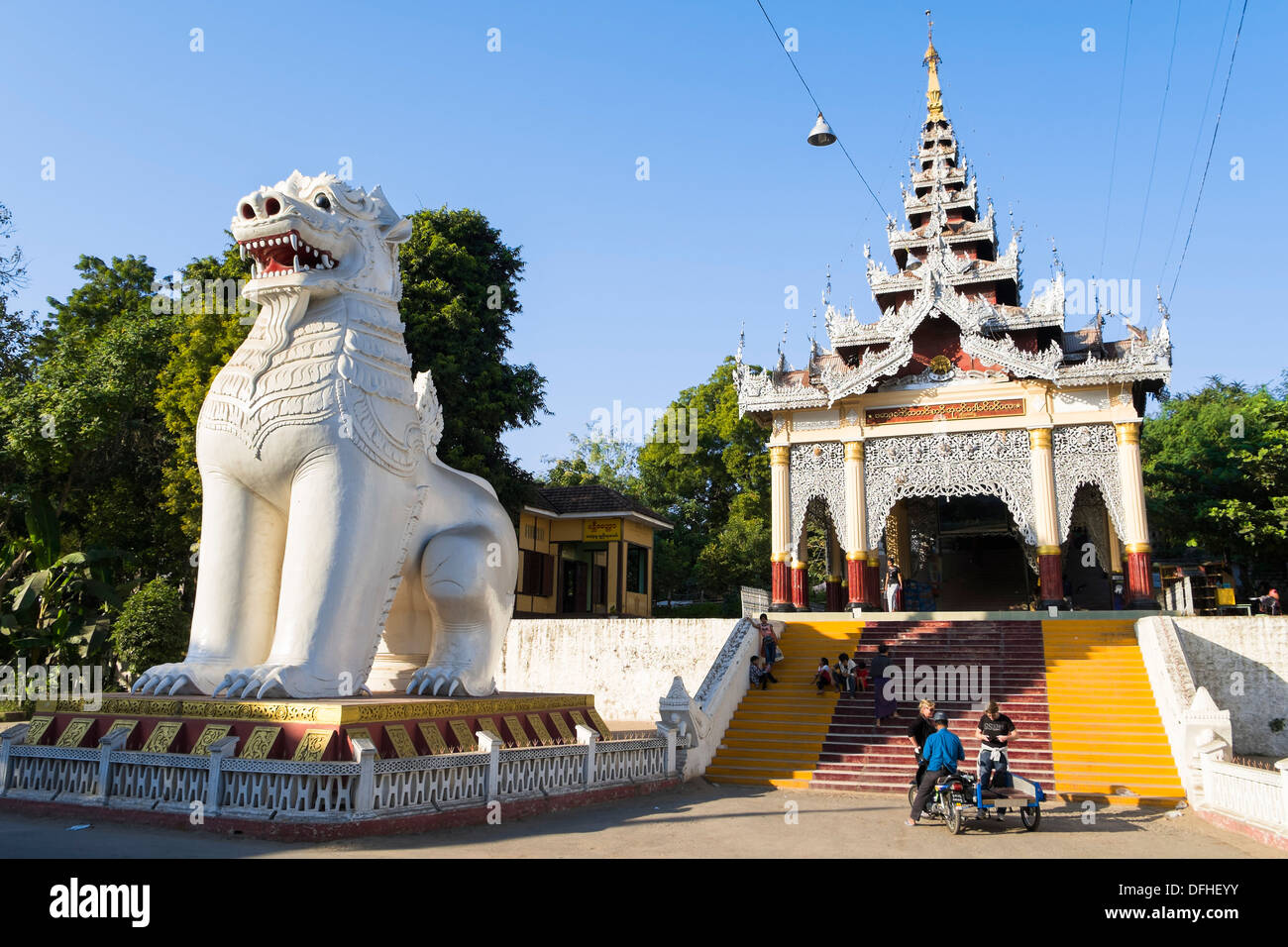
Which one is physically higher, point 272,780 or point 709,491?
point 709,491

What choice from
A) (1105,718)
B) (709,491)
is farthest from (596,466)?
(1105,718)

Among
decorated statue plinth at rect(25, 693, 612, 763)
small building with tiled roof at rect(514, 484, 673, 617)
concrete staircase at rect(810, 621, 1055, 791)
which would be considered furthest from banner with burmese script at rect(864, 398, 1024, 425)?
decorated statue plinth at rect(25, 693, 612, 763)

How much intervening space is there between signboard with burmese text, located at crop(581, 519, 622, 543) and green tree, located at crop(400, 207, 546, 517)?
5036 mm

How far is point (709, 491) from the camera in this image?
33688mm

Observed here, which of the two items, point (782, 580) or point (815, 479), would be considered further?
point (815, 479)

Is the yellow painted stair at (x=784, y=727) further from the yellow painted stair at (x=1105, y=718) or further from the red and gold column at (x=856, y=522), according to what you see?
the red and gold column at (x=856, y=522)

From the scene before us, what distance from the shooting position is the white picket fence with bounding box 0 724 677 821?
18.6 ft

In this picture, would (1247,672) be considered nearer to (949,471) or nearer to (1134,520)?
(1134,520)

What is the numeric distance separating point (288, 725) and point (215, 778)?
20.3 inches

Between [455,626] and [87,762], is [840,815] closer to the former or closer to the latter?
[455,626]

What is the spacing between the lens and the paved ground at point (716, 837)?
5414 millimetres

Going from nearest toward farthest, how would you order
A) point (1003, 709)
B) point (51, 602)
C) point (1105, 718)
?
point (1105, 718) → point (1003, 709) → point (51, 602)

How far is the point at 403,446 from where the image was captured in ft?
23.2
